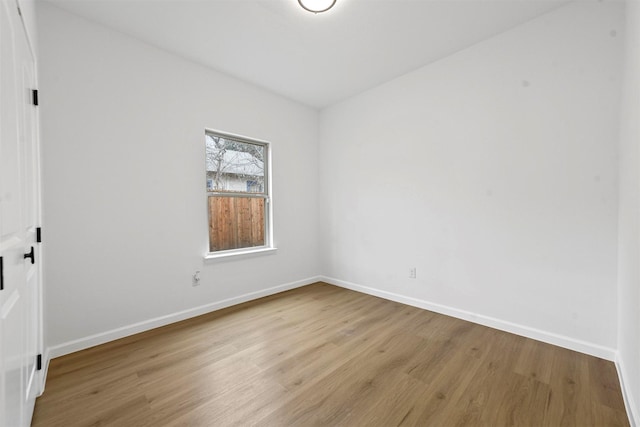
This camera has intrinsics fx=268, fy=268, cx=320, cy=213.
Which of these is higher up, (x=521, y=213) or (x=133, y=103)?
(x=133, y=103)

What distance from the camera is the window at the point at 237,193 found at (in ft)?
10.8

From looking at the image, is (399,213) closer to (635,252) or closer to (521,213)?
(521,213)

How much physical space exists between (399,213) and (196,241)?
2.49 m

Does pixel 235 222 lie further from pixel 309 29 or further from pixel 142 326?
pixel 309 29

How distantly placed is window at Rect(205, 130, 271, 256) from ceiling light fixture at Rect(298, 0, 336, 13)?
172 cm

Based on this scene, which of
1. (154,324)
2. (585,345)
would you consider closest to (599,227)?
(585,345)

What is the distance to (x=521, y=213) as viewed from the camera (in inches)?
99.4

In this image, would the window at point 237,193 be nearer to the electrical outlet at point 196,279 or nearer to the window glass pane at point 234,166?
the window glass pane at point 234,166

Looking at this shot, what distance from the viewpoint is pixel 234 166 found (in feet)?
11.5

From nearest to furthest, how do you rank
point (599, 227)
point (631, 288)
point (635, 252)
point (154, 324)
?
point (635, 252) < point (631, 288) < point (599, 227) < point (154, 324)

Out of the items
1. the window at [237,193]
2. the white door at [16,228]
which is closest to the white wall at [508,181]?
the window at [237,193]

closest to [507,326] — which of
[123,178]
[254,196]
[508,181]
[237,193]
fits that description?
[508,181]

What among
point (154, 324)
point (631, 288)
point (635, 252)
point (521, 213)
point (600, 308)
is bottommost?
point (154, 324)

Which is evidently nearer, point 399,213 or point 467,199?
point 467,199
